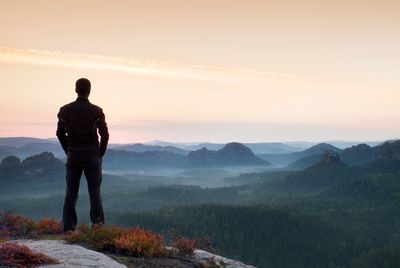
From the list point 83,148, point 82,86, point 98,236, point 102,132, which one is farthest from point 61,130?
point 98,236

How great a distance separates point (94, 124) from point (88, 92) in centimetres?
121

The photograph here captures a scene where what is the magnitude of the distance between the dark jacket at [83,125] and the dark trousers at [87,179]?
260 mm

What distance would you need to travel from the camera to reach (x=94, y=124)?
15.2m

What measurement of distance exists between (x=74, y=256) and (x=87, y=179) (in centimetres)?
410

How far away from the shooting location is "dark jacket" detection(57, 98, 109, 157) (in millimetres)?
15109

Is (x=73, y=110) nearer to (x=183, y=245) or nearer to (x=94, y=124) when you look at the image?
(x=94, y=124)

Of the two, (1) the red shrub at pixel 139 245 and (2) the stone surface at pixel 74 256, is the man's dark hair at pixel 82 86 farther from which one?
(1) the red shrub at pixel 139 245

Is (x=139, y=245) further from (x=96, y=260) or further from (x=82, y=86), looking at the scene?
(x=82, y=86)

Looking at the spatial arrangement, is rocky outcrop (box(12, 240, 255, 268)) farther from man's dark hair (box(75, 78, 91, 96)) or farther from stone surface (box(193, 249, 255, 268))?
man's dark hair (box(75, 78, 91, 96))

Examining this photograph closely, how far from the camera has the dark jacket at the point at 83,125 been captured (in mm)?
15109

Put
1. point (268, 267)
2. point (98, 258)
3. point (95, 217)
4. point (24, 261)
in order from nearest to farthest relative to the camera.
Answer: point (24, 261) < point (98, 258) < point (95, 217) < point (268, 267)

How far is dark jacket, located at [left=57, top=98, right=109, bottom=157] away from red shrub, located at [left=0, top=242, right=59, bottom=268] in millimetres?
4976

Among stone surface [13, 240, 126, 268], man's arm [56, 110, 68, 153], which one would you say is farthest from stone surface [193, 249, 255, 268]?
man's arm [56, 110, 68, 153]

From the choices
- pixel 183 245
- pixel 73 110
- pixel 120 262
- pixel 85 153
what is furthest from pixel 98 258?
pixel 73 110
